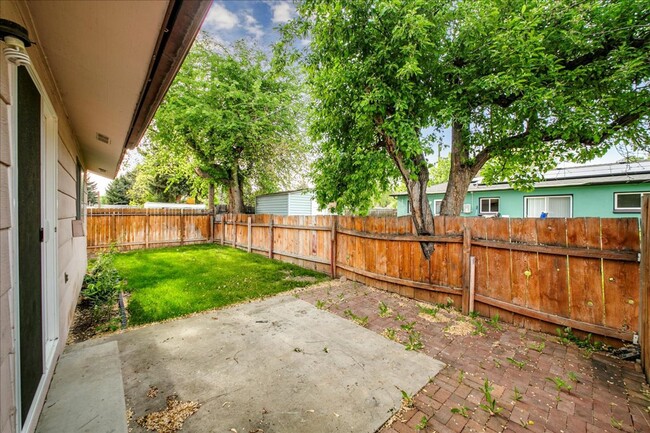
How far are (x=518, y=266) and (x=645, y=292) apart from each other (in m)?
1.21

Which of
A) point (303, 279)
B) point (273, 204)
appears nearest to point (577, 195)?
point (303, 279)

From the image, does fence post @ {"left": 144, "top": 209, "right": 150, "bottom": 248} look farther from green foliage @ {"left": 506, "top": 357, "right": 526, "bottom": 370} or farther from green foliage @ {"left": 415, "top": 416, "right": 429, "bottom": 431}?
green foliage @ {"left": 506, "top": 357, "right": 526, "bottom": 370}

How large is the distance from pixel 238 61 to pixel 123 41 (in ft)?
38.6

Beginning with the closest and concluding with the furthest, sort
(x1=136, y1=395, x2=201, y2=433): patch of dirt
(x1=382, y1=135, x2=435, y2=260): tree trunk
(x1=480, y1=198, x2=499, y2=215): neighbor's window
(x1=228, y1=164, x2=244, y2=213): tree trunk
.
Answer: (x1=136, y1=395, x2=201, y2=433): patch of dirt, (x1=382, y1=135, x2=435, y2=260): tree trunk, (x1=228, y1=164, x2=244, y2=213): tree trunk, (x1=480, y1=198, x2=499, y2=215): neighbor's window

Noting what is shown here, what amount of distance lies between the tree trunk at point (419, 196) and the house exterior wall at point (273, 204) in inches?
367

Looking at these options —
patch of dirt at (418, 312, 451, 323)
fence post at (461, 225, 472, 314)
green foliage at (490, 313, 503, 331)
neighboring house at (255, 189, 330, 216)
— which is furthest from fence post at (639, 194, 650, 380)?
neighboring house at (255, 189, 330, 216)

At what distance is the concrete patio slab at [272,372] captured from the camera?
2078 mm

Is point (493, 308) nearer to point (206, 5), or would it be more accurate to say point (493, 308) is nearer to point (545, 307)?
point (545, 307)

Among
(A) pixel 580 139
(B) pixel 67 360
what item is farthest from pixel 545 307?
(B) pixel 67 360

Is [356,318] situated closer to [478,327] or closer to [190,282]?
[478,327]

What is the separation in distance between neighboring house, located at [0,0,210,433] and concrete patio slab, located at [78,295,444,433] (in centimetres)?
85

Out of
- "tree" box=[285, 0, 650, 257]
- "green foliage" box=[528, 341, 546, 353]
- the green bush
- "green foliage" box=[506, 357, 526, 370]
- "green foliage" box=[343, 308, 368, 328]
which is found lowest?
"green foliage" box=[506, 357, 526, 370]

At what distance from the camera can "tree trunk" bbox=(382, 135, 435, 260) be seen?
4.78 meters

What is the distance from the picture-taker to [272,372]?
265 centimetres
